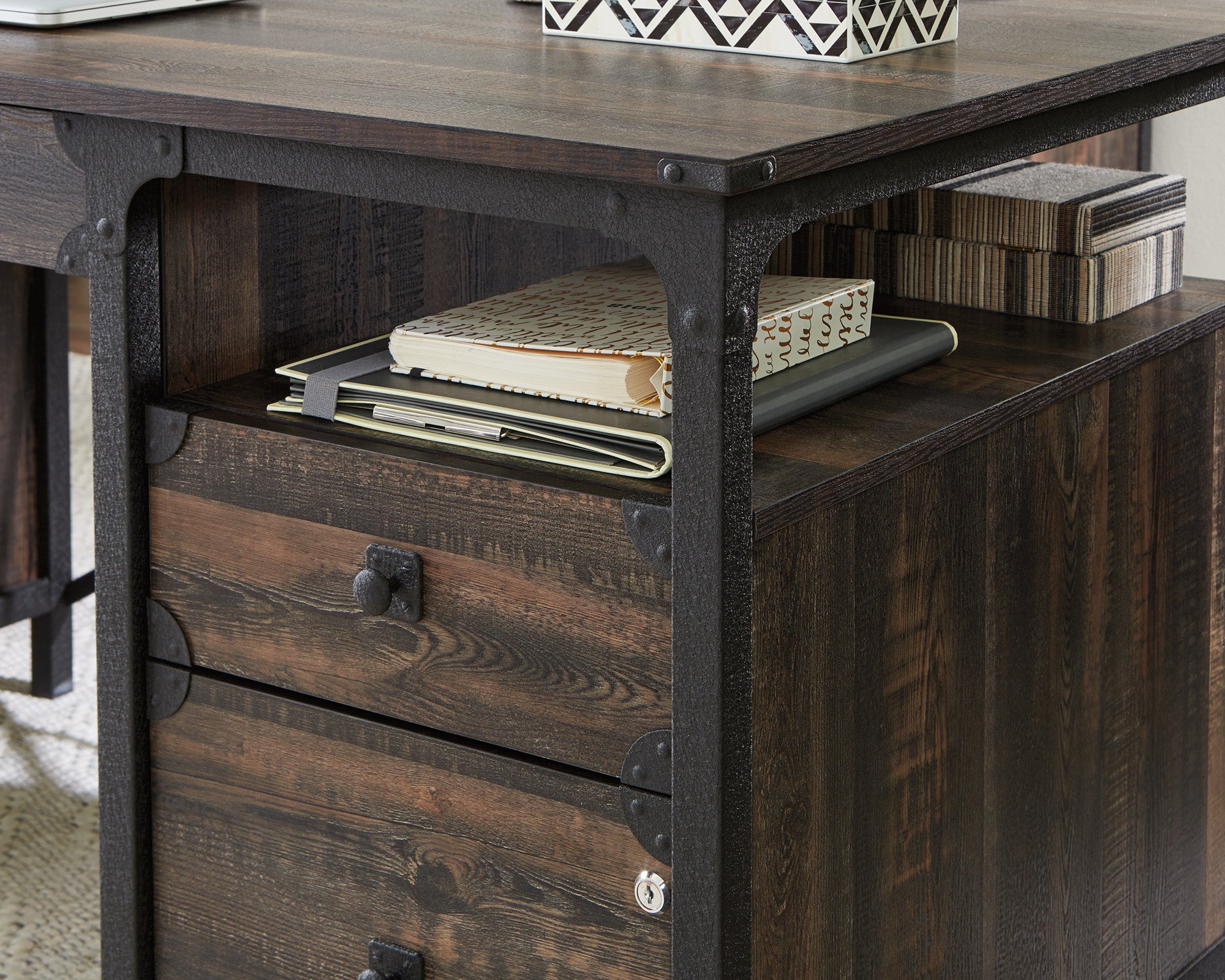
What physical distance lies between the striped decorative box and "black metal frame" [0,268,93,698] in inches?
37.3

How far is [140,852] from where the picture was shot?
3.78 ft

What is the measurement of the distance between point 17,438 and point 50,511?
10 centimetres

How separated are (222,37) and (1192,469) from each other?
0.81 meters

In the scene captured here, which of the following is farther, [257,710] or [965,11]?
[965,11]

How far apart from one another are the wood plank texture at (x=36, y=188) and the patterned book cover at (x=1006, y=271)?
2.05 feet

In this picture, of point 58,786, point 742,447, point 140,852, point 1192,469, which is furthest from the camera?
point 58,786

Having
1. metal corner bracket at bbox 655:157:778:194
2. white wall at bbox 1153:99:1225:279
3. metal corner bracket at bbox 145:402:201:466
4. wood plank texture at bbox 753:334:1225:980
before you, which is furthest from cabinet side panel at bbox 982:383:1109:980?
white wall at bbox 1153:99:1225:279

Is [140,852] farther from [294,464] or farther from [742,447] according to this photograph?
[742,447]

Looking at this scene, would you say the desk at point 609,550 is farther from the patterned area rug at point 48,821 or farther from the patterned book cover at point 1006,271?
the patterned area rug at point 48,821

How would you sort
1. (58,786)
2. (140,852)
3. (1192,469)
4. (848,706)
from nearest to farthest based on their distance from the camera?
(848,706), (140,852), (1192,469), (58,786)

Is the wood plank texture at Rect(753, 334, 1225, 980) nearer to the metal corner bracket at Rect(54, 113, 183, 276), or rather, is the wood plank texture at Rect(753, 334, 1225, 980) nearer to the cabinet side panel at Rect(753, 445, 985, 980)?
the cabinet side panel at Rect(753, 445, 985, 980)

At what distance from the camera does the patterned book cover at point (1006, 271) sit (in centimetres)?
133

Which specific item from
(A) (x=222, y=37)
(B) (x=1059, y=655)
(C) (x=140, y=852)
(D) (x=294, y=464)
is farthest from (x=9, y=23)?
(B) (x=1059, y=655)

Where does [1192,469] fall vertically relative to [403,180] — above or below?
below
